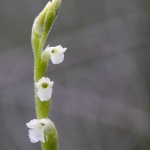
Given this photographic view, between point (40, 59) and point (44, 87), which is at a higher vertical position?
point (40, 59)

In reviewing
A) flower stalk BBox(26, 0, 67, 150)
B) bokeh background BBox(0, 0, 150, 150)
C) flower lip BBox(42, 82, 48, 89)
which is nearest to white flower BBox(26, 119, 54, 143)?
flower stalk BBox(26, 0, 67, 150)

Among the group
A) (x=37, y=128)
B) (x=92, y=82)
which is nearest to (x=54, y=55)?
(x=37, y=128)

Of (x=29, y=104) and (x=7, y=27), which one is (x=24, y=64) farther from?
(x=7, y=27)

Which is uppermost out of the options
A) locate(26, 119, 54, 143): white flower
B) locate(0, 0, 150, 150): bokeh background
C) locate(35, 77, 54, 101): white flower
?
locate(0, 0, 150, 150): bokeh background

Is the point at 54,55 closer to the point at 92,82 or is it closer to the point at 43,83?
the point at 43,83

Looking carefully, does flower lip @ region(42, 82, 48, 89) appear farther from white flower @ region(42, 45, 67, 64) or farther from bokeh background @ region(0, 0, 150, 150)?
bokeh background @ region(0, 0, 150, 150)

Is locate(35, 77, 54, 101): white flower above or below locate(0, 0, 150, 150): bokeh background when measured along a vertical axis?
→ below

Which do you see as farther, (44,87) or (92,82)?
(92,82)

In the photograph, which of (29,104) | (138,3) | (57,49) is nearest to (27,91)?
(29,104)
